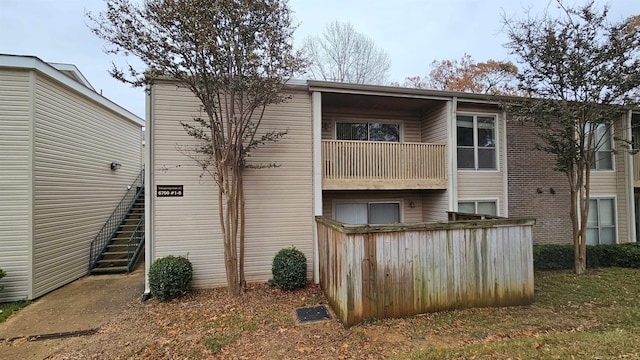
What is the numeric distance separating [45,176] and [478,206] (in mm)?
11802

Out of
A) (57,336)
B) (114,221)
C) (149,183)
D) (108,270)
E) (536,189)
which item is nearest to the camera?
(57,336)

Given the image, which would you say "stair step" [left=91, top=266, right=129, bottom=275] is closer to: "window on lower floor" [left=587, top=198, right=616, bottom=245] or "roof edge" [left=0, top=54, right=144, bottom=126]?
"roof edge" [left=0, top=54, right=144, bottom=126]

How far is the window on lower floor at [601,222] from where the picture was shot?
9406 mm

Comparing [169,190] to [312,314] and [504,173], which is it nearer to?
[312,314]

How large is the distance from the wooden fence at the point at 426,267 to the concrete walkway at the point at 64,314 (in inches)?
178

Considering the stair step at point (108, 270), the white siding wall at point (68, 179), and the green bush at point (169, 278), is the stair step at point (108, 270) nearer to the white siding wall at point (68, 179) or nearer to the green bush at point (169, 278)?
the white siding wall at point (68, 179)

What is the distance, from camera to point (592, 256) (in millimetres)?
8266

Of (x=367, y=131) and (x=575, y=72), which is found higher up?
(x=575, y=72)

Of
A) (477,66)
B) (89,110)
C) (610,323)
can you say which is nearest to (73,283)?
(89,110)

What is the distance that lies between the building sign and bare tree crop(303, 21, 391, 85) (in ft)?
45.9

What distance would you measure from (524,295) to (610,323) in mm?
1138

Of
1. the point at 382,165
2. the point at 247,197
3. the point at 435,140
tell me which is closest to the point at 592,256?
the point at 435,140

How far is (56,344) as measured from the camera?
429cm

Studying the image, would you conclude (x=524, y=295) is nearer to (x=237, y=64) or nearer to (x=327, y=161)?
(x=327, y=161)
